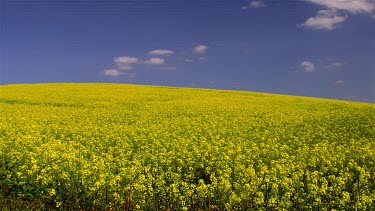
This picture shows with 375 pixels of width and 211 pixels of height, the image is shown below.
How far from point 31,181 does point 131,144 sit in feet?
14.7

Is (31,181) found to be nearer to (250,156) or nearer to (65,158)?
(65,158)

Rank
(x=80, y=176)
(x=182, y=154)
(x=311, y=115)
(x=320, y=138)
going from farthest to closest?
(x=311, y=115) < (x=320, y=138) < (x=182, y=154) < (x=80, y=176)

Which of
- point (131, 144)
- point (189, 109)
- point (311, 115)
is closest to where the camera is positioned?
point (131, 144)

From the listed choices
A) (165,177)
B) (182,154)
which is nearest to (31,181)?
(165,177)

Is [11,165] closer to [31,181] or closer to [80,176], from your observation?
[31,181]

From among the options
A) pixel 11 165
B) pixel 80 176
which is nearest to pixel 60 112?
pixel 11 165

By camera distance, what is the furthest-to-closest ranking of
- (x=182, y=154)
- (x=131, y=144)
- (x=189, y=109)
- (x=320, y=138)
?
1. (x=189, y=109)
2. (x=320, y=138)
3. (x=131, y=144)
4. (x=182, y=154)

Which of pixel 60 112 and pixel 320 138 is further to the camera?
pixel 60 112

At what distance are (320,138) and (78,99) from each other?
21.0 metres

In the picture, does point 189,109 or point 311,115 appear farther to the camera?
point 189,109

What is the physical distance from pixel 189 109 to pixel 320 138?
35.5 feet

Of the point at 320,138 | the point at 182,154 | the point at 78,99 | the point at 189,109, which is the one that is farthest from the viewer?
the point at 78,99

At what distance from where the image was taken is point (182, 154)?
39.4ft

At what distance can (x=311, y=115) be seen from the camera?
24.1 metres
